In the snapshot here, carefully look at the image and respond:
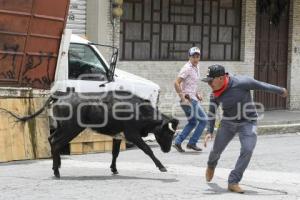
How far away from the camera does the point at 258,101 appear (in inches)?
787

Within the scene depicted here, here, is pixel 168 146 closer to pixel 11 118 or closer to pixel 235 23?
pixel 11 118

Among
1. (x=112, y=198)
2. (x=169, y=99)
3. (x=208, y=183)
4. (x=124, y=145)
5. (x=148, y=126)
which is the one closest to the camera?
(x=112, y=198)

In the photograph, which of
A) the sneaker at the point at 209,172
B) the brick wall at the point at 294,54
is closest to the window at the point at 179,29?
the brick wall at the point at 294,54

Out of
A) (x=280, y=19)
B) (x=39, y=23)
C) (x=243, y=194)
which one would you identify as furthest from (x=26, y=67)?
(x=280, y=19)

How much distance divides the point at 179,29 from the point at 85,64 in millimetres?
6547

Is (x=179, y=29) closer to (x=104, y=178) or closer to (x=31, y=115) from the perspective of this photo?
(x=31, y=115)

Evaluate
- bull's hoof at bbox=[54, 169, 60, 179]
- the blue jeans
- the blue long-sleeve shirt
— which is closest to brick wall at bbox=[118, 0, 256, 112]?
the blue jeans

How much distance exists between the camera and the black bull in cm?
922

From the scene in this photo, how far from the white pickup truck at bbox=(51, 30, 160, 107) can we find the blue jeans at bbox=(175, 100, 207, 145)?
64 cm

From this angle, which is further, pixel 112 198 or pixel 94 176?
pixel 94 176

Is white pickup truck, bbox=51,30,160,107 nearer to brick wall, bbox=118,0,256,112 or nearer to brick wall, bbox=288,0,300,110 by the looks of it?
brick wall, bbox=118,0,256,112

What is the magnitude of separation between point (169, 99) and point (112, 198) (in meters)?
10.4

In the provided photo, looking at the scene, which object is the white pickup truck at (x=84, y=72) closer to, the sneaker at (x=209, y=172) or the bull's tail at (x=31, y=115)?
the bull's tail at (x=31, y=115)

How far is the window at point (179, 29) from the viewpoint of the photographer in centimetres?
1719
